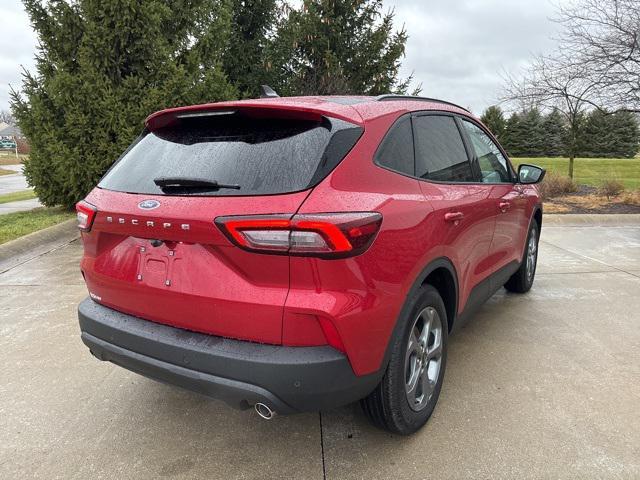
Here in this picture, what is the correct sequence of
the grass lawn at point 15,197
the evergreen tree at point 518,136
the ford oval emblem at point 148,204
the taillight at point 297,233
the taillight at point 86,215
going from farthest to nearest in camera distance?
the evergreen tree at point 518,136
the grass lawn at point 15,197
the taillight at point 86,215
the ford oval emblem at point 148,204
the taillight at point 297,233

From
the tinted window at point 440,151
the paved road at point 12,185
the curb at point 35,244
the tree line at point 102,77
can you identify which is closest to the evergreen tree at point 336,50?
the tree line at point 102,77

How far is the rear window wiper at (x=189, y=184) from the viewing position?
2012 mm

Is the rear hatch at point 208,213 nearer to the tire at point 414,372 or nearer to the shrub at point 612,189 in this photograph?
the tire at point 414,372

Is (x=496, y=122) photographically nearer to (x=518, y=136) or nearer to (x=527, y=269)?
(x=518, y=136)

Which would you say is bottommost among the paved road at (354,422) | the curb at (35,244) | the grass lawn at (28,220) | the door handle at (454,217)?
the paved road at (354,422)

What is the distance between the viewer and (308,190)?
1882mm

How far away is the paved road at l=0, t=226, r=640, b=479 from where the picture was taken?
2.24 m

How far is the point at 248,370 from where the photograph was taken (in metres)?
1.86

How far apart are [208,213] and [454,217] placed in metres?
1.41

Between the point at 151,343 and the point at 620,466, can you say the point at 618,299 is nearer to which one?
the point at 620,466

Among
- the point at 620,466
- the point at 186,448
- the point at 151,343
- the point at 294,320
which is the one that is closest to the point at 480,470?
the point at 620,466

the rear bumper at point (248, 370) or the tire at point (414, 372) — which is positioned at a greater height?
the rear bumper at point (248, 370)

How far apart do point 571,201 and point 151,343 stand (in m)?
11.6

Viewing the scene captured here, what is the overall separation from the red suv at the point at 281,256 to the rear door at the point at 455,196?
2 centimetres
